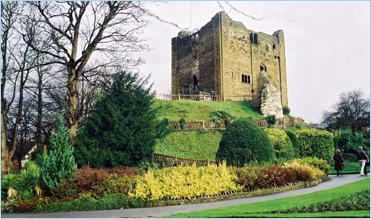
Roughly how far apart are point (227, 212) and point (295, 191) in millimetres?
5498

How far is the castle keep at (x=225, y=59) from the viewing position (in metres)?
49.5

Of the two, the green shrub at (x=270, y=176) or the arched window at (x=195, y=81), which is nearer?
the green shrub at (x=270, y=176)

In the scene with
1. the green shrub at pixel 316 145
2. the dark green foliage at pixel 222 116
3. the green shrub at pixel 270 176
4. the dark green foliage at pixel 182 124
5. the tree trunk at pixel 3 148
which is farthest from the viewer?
the dark green foliage at pixel 222 116

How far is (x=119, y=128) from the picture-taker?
→ 16266 mm

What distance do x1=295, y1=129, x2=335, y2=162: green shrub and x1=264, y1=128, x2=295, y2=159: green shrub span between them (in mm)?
3084

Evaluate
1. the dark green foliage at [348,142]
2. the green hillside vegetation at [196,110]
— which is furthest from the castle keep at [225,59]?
the dark green foliage at [348,142]

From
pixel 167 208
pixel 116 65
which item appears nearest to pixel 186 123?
pixel 116 65

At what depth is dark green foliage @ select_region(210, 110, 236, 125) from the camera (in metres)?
33.8

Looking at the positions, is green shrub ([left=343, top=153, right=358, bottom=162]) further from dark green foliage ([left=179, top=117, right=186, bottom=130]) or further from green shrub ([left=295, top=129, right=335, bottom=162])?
dark green foliage ([left=179, top=117, right=186, bottom=130])

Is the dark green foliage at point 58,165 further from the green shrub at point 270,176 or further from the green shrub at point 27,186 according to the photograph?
the green shrub at point 270,176

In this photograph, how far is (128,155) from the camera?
16328mm

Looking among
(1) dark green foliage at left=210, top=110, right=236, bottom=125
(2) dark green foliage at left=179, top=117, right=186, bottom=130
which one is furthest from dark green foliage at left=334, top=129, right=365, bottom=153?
(2) dark green foliage at left=179, top=117, right=186, bottom=130

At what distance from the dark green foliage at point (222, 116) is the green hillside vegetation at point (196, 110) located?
485mm

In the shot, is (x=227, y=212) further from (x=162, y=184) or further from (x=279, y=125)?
(x=279, y=125)
